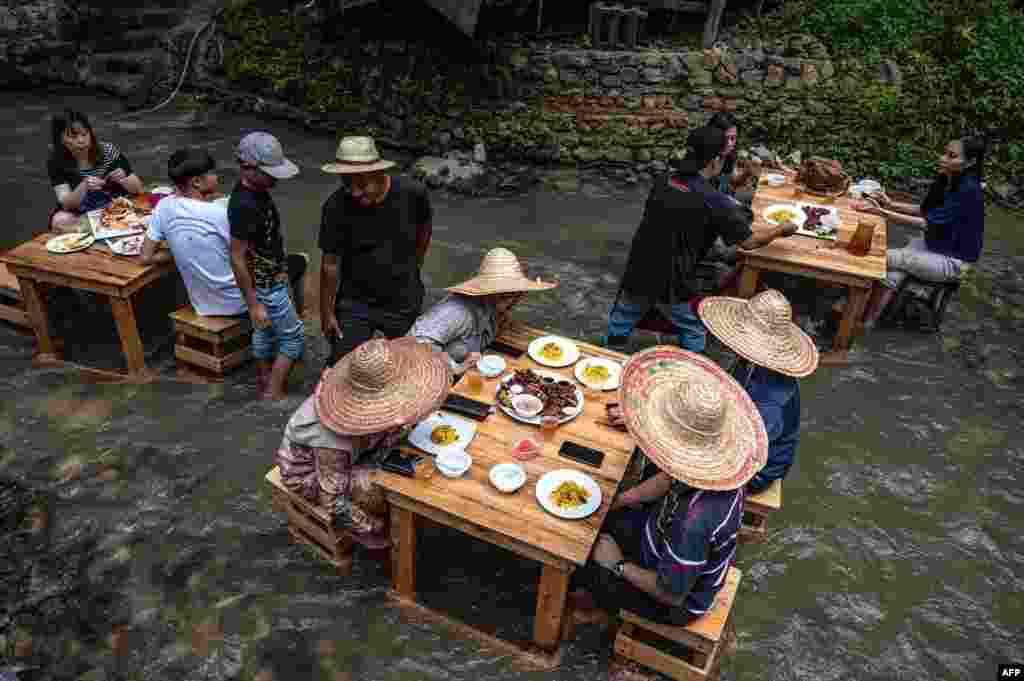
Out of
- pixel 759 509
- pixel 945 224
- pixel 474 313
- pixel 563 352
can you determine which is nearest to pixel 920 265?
pixel 945 224

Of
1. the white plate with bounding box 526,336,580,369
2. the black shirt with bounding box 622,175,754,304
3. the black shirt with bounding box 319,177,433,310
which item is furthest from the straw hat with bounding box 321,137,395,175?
the black shirt with bounding box 622,175,754,304

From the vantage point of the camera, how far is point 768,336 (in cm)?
420

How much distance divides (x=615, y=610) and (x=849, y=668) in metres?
1.36

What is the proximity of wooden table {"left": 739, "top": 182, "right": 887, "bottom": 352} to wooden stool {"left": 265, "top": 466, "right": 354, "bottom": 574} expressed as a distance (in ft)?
14.1

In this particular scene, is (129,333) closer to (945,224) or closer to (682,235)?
(682,235)

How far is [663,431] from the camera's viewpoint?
347 cm

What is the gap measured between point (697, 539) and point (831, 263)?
3.92 metres

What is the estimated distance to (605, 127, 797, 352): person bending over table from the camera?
532 centimetres

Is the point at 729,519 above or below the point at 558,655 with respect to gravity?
above

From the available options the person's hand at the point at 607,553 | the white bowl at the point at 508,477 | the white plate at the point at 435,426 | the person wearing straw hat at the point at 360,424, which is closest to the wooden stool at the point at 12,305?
the person wearing straw hat at the point at 360,424

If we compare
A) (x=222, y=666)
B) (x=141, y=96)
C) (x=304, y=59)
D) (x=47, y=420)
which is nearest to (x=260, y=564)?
(x=222, y=666)

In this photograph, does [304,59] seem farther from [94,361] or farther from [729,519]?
[729,519]

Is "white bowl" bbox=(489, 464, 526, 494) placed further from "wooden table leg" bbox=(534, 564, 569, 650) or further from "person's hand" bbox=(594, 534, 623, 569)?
"person's hand" bbox=(594, 534, 623, 569)

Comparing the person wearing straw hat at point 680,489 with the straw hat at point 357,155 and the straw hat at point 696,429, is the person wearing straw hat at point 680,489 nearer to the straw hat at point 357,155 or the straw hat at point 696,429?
the straw hat at point 696,429
